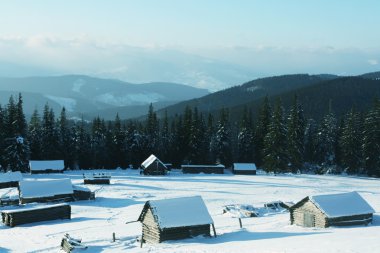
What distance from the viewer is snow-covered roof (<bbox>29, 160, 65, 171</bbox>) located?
84.2m

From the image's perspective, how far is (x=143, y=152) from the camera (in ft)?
334

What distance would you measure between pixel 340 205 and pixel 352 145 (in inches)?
1984

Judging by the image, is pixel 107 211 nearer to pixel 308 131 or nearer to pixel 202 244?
pixel 202 244

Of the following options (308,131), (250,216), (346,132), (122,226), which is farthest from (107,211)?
(308,131)

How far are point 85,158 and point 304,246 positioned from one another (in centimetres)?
7195

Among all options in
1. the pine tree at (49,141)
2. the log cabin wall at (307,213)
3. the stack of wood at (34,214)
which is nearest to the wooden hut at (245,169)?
the pine tree at (49,141)

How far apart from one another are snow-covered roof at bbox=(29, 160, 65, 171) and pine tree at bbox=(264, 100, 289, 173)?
3786 centimetres

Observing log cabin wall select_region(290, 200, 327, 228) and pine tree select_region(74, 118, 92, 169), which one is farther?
pine tree select_region(74, 118, 92, 169)

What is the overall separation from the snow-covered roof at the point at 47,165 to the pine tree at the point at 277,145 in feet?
124

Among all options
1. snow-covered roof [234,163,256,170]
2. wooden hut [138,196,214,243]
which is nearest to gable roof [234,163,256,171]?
snow-covered roof [234,163,256,170]

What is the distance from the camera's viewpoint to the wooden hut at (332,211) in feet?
138

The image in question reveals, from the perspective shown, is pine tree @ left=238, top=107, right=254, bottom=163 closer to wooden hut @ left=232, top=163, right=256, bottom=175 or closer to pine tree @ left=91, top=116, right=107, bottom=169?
wooden hut @ left=232, top=163, right=256, bottom=175

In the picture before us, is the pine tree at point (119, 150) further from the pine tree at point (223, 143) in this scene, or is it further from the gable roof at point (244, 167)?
the gable roof at point (244, 167)

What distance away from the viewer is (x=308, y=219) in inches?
1706
